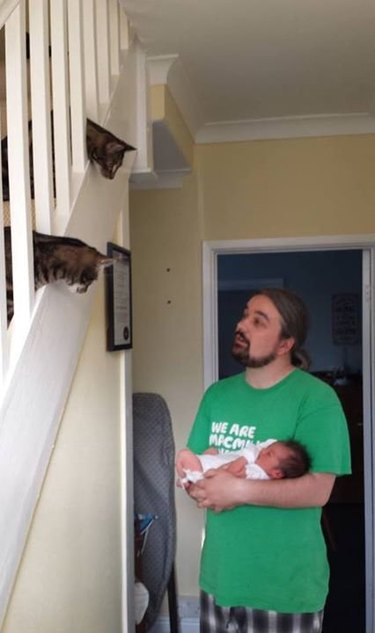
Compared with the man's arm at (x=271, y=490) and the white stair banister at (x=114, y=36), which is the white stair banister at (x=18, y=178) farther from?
the man's arm at (x=271, y=490)

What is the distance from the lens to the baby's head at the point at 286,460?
55.4 inches

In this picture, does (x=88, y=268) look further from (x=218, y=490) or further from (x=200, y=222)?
(x=200, y=222)

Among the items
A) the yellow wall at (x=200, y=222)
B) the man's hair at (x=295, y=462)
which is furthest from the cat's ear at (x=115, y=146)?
the yellow wall at (x=200, y=222)

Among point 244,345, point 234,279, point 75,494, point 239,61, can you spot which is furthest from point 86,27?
point 234,279

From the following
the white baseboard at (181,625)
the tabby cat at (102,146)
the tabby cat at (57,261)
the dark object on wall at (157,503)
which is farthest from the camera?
the white baseboard at (181,625)

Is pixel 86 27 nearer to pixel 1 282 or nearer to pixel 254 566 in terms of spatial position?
pixel 1 282

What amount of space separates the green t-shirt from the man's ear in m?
0.07

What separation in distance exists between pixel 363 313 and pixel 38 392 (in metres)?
1.90

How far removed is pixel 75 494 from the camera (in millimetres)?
1262

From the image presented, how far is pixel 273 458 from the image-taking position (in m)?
1.42

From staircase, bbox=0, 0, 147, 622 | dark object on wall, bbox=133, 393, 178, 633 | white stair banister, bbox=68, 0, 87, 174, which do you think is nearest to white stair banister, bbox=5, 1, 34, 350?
staircase, bbox=0, 0, 147, 622

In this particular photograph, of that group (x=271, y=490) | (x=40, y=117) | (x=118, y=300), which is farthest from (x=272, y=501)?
(x=40, y=117)

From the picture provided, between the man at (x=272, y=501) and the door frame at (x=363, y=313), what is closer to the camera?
the man at (x=272, y=501)

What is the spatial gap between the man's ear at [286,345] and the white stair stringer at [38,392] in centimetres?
58
